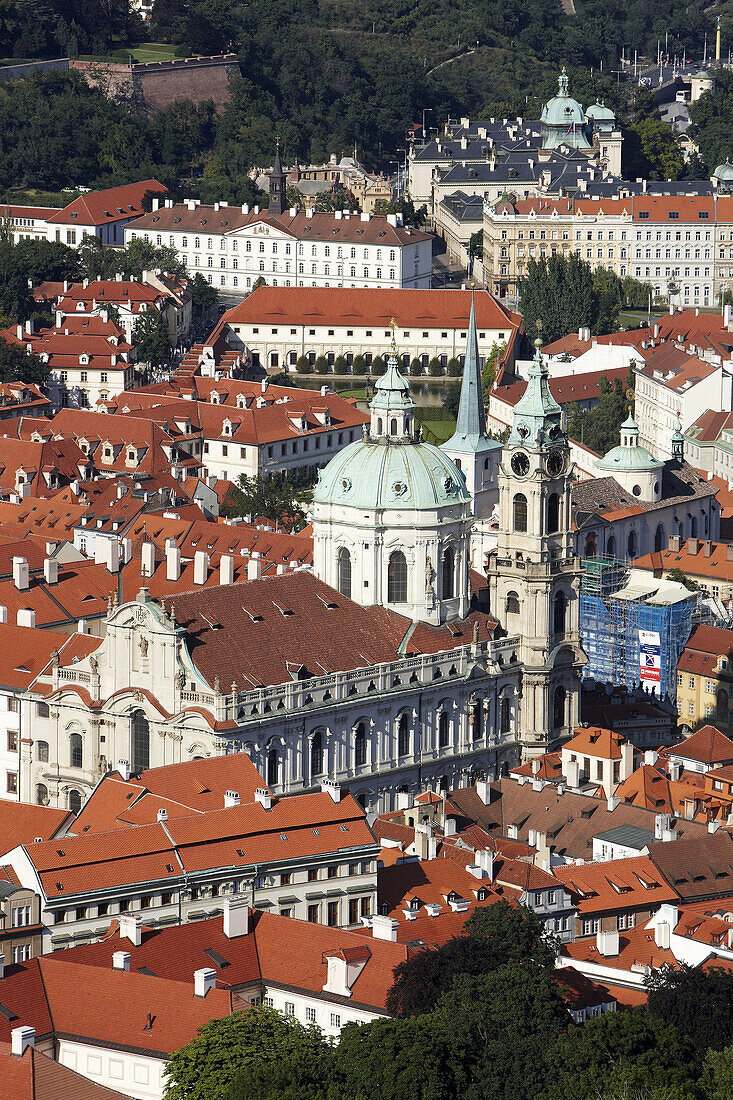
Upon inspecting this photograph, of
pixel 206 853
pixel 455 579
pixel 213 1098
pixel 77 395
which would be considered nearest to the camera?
pixel 213 1098

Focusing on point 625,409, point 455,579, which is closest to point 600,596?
point 455,579

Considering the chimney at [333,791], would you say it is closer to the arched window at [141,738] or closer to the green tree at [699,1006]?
the arched window at [141,738]

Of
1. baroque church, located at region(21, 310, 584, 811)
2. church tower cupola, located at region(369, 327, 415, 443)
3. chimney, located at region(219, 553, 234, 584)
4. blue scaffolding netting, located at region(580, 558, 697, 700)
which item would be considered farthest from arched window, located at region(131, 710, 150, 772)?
blue scaffolding netting, located at region(580, 558, 697, 700)

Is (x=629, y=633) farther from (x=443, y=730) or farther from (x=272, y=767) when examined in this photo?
(x=272, y=767)

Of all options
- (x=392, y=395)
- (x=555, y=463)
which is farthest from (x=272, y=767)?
(x=555, y=463)

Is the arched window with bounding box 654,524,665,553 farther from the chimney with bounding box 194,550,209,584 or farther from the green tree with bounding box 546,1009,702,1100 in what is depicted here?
the green tree with bounding box 546,1009,702,1100

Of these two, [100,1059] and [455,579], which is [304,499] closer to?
[455,579]

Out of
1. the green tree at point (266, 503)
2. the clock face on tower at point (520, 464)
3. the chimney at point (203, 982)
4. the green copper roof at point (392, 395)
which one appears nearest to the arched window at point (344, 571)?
the green copper roof at point (392, 395)
